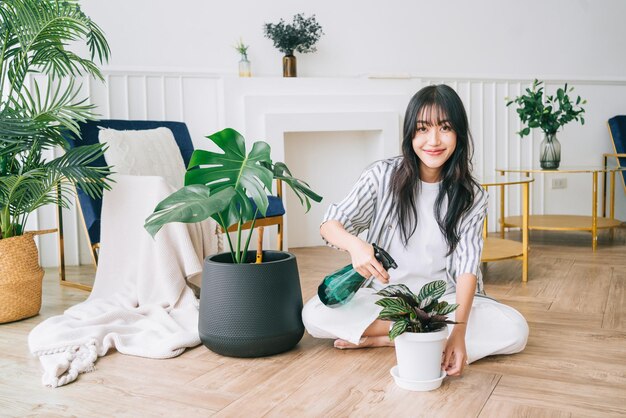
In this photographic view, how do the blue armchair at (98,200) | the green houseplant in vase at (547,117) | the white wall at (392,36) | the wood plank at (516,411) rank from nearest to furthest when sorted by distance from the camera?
the wood plank at (516,411), the blue armchair at (98,200), the green houseplant in vase at (547,117), the white wall at (392,36)

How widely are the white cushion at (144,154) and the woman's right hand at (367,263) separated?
5.02 feet

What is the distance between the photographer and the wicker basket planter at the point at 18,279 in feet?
7.92

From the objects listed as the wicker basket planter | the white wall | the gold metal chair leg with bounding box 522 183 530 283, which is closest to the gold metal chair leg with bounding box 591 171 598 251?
the gold metal chair leg with bounding box 522 183 530 283

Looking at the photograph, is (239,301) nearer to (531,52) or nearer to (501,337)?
(501,337)

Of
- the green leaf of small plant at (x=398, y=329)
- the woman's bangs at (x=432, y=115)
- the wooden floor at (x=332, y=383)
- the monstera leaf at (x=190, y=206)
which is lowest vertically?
the wooden floor at (x=332, y=383)

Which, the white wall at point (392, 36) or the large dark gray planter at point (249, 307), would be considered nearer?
the large dark gray planter at point (249, 307)

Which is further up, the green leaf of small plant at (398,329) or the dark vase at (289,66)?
the dark vase at (289,66)

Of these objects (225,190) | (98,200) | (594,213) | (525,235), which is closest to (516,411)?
(225,190)

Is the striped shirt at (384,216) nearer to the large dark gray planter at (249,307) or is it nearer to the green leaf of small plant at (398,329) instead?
the large dark gray planter at (249,307)

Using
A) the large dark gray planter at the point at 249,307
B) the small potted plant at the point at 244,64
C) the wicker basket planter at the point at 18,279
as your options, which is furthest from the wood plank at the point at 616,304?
the small potted plant at the point at 244,64

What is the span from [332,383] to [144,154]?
67.3 inches

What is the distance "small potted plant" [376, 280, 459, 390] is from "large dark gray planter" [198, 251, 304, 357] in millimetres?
385

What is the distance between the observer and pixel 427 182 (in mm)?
1967

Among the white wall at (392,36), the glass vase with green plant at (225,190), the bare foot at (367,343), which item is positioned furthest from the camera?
the white wall at (392,36)
